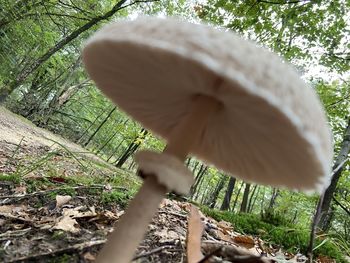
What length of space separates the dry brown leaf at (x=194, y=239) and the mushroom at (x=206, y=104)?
304mm

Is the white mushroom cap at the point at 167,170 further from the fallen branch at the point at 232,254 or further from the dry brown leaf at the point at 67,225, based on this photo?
the dry brown leaf at the point at 67,225

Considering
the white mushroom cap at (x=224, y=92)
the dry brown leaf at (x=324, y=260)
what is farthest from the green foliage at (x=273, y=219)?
the white mushroom cap at (x=224, y=92)

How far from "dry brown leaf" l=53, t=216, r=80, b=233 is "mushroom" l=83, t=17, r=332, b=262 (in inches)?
27.7

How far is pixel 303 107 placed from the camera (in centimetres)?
93

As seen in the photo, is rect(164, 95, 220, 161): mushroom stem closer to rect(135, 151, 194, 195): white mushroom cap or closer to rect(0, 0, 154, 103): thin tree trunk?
rect(135, 151, 194, 195): white mushroom cap

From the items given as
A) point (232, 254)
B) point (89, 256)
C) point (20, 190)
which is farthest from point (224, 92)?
point (20, 190)

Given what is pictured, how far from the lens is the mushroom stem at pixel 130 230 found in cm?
117

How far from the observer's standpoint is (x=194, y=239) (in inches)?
63.0

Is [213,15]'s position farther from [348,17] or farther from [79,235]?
[79,235]

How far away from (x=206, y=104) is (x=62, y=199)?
4.84 feet

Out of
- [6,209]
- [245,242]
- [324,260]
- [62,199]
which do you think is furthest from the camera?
[324,260]

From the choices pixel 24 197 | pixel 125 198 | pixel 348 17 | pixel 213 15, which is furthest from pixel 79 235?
pixel 348 17

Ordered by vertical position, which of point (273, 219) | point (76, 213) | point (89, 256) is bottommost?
point (89, 256)

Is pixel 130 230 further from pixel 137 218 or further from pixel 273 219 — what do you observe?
pixel 273 219
